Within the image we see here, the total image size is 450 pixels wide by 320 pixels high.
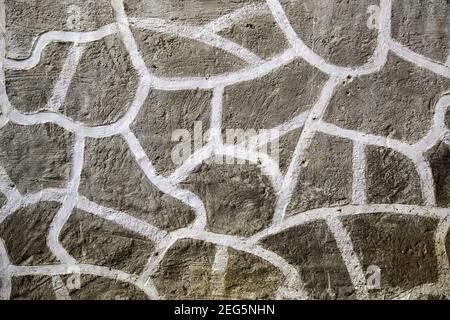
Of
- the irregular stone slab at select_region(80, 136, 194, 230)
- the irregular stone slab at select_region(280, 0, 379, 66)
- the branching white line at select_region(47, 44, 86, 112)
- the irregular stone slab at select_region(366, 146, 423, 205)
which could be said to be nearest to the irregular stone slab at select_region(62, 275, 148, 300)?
the irregular stone slab at select_region(80, 136, 194, 230)

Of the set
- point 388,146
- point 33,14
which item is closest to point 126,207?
point 33,14

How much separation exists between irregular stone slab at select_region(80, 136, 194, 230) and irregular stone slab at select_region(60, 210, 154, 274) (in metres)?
0.07

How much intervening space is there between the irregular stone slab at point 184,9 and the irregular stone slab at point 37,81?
0.28 m

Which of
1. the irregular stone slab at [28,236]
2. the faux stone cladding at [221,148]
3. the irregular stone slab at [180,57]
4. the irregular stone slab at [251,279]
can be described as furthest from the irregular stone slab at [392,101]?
the irregular stone slab at [28,236]

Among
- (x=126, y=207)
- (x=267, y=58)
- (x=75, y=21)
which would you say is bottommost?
(x=126, y=207)

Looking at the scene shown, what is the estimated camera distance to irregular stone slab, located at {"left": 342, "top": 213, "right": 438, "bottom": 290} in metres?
1.97

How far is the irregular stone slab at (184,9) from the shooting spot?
6.57 feet

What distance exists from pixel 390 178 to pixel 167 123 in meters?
0.80

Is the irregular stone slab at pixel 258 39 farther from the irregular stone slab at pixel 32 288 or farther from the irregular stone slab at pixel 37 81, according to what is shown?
the irregular stone slab at pixel 32 288

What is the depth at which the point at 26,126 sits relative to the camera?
1.99m

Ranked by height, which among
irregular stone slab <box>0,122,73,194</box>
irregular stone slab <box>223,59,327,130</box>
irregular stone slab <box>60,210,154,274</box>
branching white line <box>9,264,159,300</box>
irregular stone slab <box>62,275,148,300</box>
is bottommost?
irregular stone slab <box>62,275,148,300</box>

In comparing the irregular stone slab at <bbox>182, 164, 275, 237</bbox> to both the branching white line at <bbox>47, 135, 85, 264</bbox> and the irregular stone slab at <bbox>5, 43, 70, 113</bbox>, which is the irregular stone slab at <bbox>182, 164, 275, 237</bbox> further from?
the irregular stone slab at <bbox>5, 43, 70, 113</bbox>
